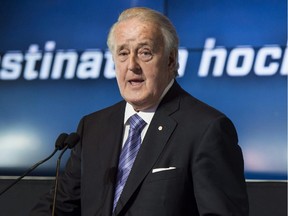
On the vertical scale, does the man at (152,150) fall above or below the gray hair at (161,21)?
below

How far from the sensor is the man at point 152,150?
1861mm

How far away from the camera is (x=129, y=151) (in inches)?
79.7

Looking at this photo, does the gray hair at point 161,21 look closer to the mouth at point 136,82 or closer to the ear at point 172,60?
the ear at point 172,60

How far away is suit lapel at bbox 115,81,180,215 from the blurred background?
1194 millimetres

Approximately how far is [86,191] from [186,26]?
1474 mm

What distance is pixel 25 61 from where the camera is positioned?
11.2ft

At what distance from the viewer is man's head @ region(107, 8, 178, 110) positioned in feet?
6.53

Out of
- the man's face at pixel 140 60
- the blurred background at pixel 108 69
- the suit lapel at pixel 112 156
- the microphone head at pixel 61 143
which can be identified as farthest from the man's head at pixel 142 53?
the blurred background at pixel 108 69

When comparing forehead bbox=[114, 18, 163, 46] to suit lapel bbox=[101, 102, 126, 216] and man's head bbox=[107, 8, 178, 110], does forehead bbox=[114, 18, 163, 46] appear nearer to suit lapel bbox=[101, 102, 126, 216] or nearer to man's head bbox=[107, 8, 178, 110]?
man's head bbox=[107, 8, 178, 110]

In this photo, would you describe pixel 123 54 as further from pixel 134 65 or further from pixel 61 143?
pixel 61 143

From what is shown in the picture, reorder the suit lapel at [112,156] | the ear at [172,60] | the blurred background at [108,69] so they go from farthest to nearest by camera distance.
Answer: the blurred background at [108,69], the ear at [172,60], the suit lapel at [112,156]

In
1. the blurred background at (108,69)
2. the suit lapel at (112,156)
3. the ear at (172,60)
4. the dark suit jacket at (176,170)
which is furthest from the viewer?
the blurred background at (108,69)

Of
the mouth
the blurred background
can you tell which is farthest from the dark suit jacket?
the blurred background

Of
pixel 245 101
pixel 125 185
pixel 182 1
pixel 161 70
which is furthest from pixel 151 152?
pixel 182 1
